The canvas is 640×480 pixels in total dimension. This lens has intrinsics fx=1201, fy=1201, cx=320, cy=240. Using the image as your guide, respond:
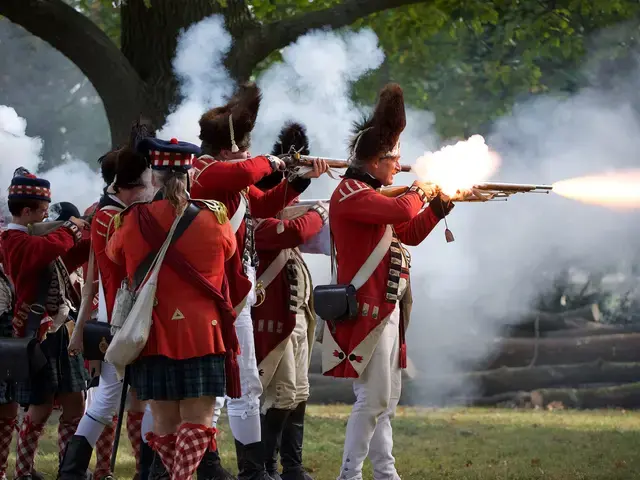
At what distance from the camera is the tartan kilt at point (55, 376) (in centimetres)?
724

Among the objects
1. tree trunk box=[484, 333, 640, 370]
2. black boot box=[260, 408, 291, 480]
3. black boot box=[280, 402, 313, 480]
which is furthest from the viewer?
tree trunk box=[484, 333, 640, 370]

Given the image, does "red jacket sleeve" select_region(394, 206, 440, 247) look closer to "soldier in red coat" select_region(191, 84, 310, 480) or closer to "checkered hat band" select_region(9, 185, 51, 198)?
"soldier in red coat" select_region(191, 84, 310, 480)

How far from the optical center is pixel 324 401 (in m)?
13.7

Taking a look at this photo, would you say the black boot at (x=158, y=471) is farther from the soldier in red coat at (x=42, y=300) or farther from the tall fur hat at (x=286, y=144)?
the tall fur hat at (x=286, y=144)

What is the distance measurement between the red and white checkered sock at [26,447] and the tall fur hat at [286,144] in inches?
79.8

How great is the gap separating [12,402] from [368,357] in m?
2.39

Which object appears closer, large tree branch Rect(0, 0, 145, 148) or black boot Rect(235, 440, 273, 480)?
black boot Rect(235, 440, 273, 480)

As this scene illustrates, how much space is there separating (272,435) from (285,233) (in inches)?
46.0

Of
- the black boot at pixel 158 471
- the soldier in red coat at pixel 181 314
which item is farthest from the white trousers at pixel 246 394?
the soldier in red coat at pixel 181 314

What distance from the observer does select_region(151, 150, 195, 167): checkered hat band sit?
18.5 ft

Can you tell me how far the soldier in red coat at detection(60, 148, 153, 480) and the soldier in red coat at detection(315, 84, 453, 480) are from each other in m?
1.08

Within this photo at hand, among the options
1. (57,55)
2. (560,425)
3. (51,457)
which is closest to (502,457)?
(560,425)

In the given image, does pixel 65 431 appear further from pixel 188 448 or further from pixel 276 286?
pixel 188 448

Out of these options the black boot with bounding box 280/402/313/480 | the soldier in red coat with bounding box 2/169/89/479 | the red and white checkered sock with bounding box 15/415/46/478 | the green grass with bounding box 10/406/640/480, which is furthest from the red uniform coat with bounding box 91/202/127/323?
the green grass with bounding box 10/406/640/480
